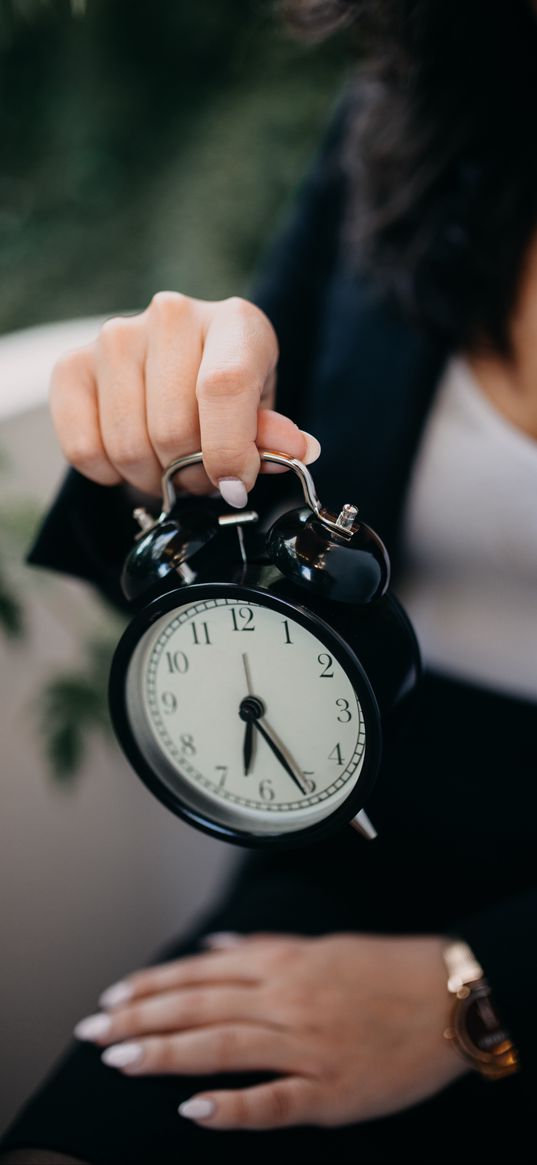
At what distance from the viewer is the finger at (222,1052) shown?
72 cm

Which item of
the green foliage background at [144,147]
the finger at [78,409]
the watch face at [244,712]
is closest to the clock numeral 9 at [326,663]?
the watch face at [244,712]

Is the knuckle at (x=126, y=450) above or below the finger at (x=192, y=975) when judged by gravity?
above

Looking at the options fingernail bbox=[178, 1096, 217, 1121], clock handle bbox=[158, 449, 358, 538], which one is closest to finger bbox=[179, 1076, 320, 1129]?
fingernail bbox=[178, 1096, 217, 1121]

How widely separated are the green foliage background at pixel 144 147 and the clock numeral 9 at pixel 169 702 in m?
1.75

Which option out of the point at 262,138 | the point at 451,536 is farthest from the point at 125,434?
the point at 262,138

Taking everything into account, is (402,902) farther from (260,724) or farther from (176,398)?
(176,398)

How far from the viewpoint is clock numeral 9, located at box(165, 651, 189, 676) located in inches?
20.5

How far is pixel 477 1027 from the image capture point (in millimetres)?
707

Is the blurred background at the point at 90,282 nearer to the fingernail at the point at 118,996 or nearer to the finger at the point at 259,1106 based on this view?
the fingernail at the point at 118,996

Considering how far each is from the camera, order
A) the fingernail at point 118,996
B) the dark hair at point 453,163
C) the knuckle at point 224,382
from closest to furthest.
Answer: the knuckle at point 224,382, the fingernail at point 118,996, the dark hair at point 453,163

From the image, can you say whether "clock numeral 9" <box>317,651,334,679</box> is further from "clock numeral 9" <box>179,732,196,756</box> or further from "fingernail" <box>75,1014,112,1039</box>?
"fingernail" <box>75,1014,112,1039</box>

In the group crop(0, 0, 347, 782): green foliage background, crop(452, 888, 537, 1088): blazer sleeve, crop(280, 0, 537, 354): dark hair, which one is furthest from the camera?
crop(0, 0, 347, 782): green foliage background

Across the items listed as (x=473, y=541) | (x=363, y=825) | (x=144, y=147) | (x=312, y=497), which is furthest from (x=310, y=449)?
(x=144, y=147)

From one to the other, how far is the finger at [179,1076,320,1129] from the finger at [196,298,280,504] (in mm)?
514
